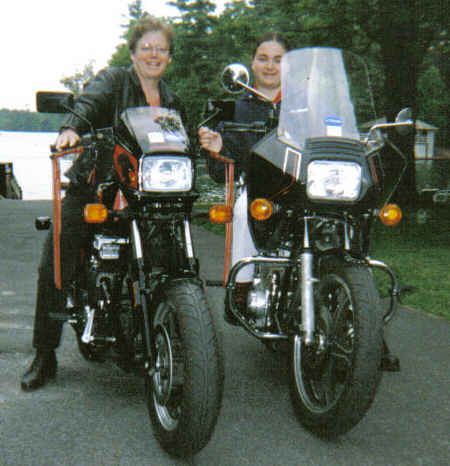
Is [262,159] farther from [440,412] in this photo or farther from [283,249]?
[440,412]

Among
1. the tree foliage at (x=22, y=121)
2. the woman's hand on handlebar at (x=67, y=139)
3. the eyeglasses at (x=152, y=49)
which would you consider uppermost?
the tree foliage at (x=22, y=121)

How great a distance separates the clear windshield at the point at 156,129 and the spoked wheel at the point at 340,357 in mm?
884

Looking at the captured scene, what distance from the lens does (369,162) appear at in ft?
11.8

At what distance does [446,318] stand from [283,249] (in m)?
2.91

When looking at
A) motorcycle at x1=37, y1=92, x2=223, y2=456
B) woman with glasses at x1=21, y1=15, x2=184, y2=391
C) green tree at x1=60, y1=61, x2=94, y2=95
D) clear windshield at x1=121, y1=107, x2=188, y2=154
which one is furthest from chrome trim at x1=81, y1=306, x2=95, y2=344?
Result: green tree at x1=60, y1=61, x2=94, y2=95

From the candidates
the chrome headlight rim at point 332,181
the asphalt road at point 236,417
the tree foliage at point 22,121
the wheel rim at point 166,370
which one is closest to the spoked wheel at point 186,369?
the wheel rim at point 166,370

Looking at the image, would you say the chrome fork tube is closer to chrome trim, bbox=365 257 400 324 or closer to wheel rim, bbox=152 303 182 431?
chrome trim, bbox=365 257 400 324

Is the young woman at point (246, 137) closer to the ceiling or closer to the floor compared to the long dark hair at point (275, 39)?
closer to the floor

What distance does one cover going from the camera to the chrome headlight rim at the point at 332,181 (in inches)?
135

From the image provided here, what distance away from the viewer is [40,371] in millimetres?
4352

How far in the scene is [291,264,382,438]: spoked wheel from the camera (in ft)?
10.6

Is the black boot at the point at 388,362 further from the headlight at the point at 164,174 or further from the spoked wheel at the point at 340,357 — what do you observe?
the headlight at the point at 164,174

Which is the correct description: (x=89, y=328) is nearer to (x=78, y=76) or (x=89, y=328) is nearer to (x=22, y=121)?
(x=78, y=76)

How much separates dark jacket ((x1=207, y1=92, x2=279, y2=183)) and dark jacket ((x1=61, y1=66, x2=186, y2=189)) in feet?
1.60
